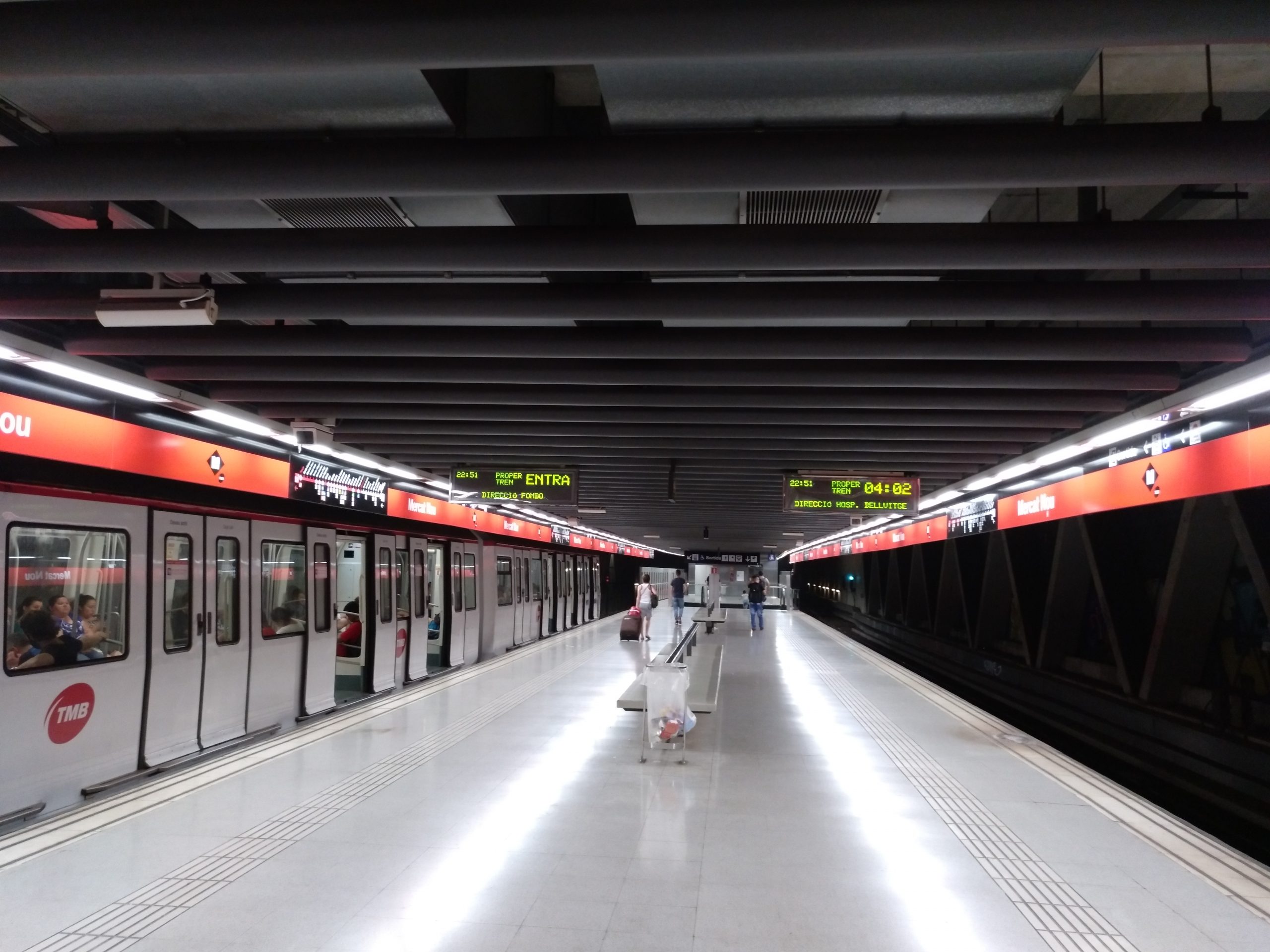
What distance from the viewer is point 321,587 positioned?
8.41m

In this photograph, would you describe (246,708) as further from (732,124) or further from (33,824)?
(732,124)

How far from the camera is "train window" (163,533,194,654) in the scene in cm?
603

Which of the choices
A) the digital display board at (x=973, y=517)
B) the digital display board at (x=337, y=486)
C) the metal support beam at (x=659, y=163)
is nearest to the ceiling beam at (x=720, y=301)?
the metal support beam at (x=659, y=163)

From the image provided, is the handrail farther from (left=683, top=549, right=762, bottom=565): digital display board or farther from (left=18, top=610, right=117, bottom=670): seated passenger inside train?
(left=683, top=549, right=762, bottom=565): digital display board

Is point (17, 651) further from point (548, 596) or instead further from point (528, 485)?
point (548, 596)

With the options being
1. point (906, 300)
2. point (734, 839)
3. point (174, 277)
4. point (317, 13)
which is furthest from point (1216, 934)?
point (174, 277)

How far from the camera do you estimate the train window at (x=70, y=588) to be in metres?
4.68

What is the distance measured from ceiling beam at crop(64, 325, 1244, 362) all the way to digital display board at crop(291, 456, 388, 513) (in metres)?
3.01

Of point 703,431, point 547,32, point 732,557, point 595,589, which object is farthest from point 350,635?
point 732,557

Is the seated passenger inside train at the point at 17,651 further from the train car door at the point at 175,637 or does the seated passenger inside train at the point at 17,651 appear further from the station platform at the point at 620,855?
the train car door at the point at 175,637

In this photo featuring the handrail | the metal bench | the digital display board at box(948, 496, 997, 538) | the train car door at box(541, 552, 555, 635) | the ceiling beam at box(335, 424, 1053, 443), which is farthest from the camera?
the metal bench

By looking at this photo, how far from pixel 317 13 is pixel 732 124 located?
129cm

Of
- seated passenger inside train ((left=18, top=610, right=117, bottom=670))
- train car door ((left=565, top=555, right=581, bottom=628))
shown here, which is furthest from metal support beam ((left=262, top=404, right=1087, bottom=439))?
train car door ((left=565, top=555, right=581, bottom=628))

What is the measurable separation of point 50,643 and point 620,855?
12.1 ft
